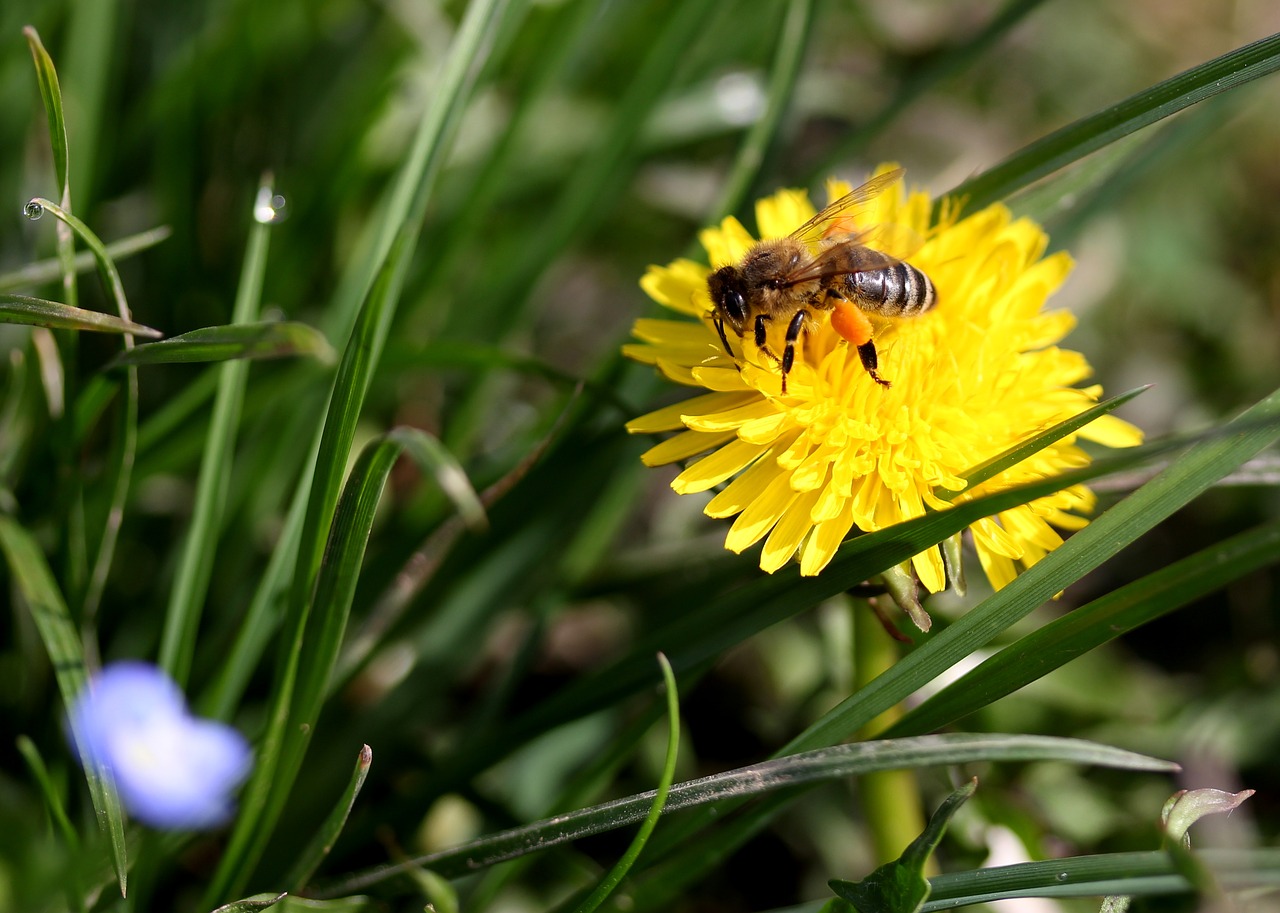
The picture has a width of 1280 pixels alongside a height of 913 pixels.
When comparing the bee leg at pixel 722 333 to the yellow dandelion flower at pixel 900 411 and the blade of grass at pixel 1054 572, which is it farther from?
the blade of grass at pixel 1054 572

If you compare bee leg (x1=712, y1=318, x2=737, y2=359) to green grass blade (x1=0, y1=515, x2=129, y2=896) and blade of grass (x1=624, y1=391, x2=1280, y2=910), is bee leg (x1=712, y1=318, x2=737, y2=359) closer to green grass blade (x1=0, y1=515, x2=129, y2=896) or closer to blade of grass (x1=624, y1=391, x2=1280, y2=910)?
blade of grass (x1=624, y1=391, x2=1280, y2=910)

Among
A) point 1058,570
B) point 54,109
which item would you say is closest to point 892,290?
point 1058,570

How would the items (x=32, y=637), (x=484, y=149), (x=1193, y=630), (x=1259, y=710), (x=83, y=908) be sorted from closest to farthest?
(x=83, y=908)
(x=32, y=637)
(x=1259, y=710)
(x=1193, y=630)
(x=484, y=149)

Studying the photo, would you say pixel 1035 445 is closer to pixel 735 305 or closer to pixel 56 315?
pixel 735 305

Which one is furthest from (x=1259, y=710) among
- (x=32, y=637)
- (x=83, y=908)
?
(x=32, y=637)

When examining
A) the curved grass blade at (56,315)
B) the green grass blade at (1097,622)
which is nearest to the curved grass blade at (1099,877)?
the green grass blade at (1097,622)

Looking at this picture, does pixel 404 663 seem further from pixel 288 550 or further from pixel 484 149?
pixel 484 149
